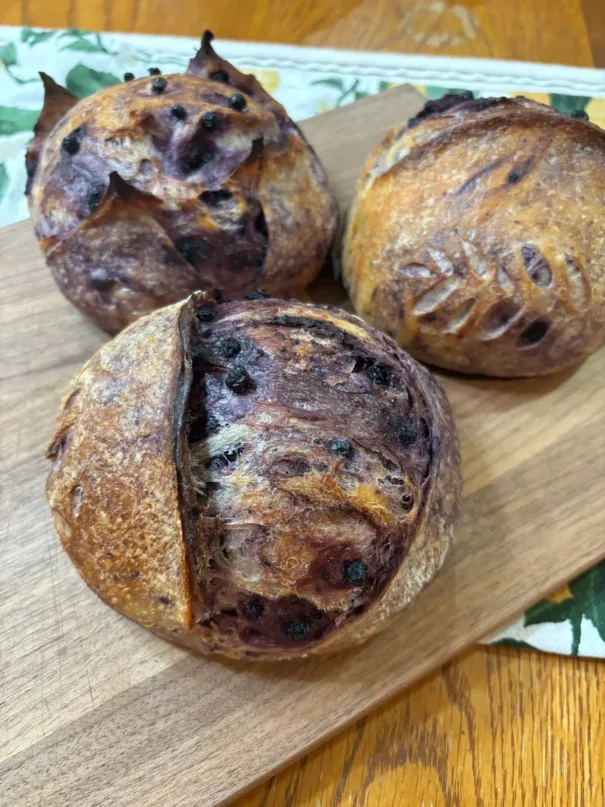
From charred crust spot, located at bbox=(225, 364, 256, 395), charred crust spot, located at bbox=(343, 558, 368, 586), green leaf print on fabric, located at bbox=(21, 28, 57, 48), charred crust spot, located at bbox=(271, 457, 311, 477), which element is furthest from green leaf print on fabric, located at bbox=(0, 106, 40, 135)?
charred crust spot, located at bbox=(343, 558, 368, 586)

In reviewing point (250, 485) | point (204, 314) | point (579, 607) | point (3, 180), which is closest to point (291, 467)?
point (250, 485)

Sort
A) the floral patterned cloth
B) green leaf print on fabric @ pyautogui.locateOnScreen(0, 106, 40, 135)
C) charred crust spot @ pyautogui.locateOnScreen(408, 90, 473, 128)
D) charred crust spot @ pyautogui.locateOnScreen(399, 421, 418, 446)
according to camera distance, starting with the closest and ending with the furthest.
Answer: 1. charred crust spot @ pyautogui.locateOnScreen(399, 421, 418, 446)
2. charred crust spot @ pyautogui.locateOnScreen(408, 90, 473, 128)
3. green leaf print on fabric @ pyautogui.locateOnScreen(0, 106, 40, 135)
4. the floral patterned cloth

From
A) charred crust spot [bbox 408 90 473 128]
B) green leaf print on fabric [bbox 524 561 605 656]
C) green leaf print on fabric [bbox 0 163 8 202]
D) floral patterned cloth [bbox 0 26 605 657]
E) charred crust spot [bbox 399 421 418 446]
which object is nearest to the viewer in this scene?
charred crust spot [bbox 399 421 418 446]

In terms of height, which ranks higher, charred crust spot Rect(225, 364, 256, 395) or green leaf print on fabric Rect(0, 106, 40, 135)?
charred crust spot Rect(225, 364, 256, 395)

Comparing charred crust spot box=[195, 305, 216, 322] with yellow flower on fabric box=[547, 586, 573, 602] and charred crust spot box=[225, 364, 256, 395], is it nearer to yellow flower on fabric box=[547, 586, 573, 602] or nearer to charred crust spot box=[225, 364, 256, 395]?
charred crust spot box=[225, 364, 256, 395]

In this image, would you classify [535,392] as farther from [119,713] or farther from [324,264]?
[119,713]

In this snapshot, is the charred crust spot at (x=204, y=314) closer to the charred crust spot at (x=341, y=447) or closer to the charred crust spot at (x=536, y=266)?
the charred crust spot at (x=341, y=447)

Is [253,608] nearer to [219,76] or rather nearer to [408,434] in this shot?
[408,434]

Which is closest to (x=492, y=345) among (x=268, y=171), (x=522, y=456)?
(x=522, y=456)
